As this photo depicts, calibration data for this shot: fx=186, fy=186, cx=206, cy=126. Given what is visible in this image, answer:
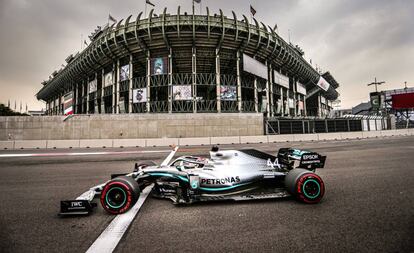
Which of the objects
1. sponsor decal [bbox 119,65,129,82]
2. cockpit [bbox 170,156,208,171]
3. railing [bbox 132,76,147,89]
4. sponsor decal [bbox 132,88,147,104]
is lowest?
cockpit [bbox 170,156,208,171]

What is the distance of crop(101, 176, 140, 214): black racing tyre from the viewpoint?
324 cm

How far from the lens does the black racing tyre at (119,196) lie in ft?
10.6

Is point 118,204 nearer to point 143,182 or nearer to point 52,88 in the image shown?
point 143,182

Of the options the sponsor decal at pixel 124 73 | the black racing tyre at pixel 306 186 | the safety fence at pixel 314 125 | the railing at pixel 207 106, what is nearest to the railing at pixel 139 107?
the sponsor decal at pixel 124 73

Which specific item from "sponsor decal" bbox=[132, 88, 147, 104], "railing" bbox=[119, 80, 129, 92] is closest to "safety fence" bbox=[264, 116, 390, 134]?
"sponsor decal" bbox=[132, 88, 147, 104]

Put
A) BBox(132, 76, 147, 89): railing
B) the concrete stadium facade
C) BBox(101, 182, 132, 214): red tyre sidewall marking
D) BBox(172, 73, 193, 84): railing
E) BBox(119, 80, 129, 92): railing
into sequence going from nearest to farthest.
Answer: BBox(101, 182, 132, 214): red tyre sidewall marking
the concrete stadium facade
BBox(172, 73, 193, 84): railing
BBox(132, 76, 147, 89): railing
BBox(119, 80, 129, 92): railing

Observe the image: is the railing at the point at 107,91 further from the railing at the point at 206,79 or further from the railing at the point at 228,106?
the railing at the point at 228,106

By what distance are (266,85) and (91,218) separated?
33.5m

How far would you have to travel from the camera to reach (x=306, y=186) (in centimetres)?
346

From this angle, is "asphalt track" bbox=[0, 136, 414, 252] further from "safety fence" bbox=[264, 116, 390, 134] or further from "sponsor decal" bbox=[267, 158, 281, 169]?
"safety fence" bbox=[264, 116, 390, 134]

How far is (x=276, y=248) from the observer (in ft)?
6.96

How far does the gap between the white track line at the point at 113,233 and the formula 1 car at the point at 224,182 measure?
0.18m

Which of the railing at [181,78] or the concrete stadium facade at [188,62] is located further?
the railing at [181,78]

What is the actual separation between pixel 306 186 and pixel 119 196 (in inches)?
135
